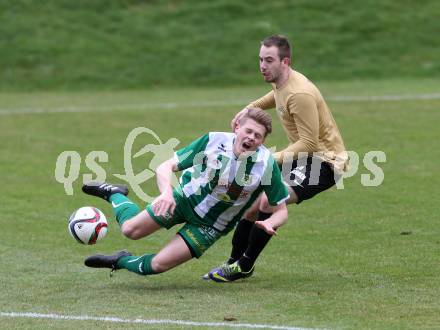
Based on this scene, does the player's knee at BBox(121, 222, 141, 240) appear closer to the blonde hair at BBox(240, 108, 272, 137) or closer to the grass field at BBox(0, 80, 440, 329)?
the grass field at BBox(0, 80, 440, 329)

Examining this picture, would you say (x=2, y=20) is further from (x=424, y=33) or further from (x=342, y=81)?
(x=424, y=33)

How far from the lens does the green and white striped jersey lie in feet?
28.1

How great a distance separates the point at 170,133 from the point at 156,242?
27.0 feet

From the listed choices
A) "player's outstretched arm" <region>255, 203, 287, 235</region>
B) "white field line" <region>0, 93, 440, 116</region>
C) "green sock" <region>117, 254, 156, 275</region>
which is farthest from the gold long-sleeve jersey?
"white field line" <region>0, 93, 440, 116</region>

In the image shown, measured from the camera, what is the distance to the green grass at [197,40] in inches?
1114

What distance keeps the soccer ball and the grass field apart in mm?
392

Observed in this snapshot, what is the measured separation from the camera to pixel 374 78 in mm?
27812

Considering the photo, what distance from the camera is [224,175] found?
8.59 metres

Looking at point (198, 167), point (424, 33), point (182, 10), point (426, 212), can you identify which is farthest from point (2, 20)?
point (198, 167)

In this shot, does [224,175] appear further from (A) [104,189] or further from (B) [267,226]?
(A) [104,189]

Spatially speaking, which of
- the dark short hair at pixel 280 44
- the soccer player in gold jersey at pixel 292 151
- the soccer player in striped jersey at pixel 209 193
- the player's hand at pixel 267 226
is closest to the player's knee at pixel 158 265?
the soccer player in striped jersey at pixel 209 193

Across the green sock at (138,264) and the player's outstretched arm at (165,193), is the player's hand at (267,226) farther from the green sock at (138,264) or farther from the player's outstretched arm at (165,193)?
the green sock at (138,264)

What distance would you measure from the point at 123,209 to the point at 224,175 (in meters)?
1.18

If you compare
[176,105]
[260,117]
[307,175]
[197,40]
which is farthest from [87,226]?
[197,40]
